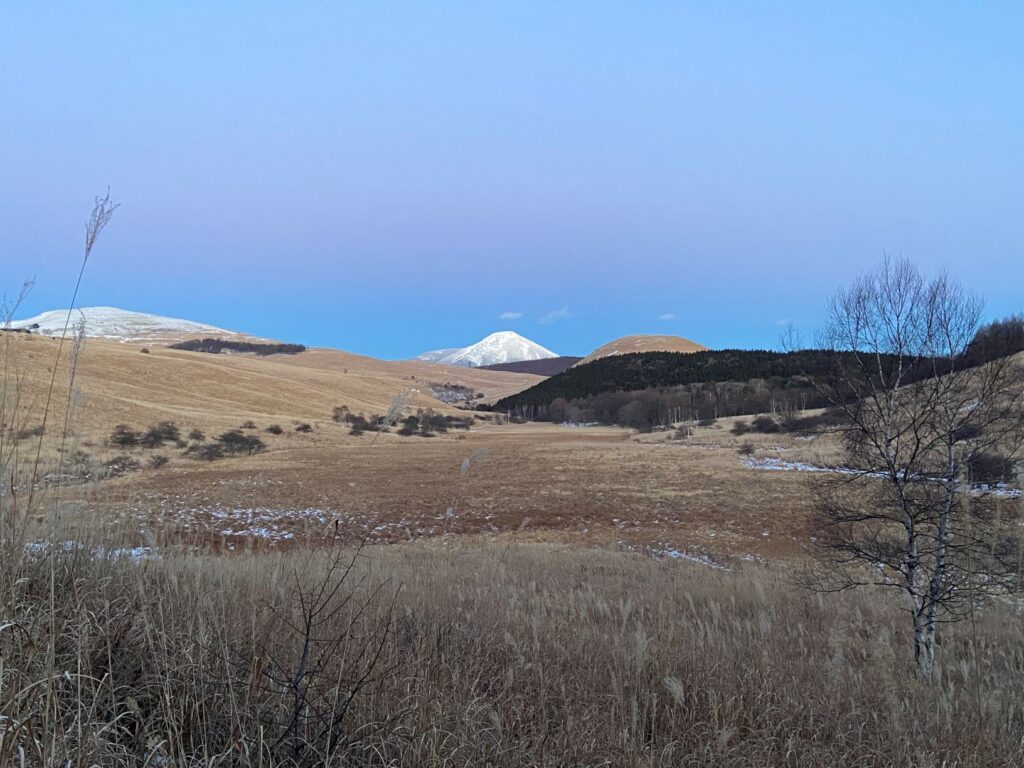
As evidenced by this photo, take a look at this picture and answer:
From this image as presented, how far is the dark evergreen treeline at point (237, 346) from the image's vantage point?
601 ft

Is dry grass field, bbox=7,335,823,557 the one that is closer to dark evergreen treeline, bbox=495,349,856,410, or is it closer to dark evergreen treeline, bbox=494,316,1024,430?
dark evergreen treeline, bbox=494,316,1024,430

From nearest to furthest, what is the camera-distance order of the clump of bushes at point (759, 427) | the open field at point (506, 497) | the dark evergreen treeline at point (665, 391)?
the open field at point (506, 497) < the clump of bushes at point (759, 427) < the dark evergreen treeline at point (665, 391)

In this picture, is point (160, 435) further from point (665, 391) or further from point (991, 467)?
point (665, 391)

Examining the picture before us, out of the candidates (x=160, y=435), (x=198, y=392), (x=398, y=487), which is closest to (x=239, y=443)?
(x=160, y=435)

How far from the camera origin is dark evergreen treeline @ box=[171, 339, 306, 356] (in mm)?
183250

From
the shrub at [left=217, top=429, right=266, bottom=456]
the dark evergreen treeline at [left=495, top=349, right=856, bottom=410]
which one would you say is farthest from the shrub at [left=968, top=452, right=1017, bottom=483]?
the dark evergreen treeline at [left=495, top=349, right=856, bottom=410]

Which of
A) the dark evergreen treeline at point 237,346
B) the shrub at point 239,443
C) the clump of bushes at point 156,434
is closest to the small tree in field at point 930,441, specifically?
the clump of bushes at point 156,434

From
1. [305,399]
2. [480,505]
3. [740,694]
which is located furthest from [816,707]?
[305,399]

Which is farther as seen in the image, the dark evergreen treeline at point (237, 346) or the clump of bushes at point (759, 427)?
the dark evergreen treeline at point (237, 346)

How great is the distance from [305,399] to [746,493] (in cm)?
6510

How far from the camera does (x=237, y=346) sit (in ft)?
625

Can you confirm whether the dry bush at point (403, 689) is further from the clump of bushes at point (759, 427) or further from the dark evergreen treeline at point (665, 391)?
the clump of bushes at point (759, 427)

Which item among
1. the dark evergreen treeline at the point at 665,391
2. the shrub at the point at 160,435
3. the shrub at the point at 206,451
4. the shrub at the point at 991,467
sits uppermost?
the dark evergreen treeline at the point at 665,391

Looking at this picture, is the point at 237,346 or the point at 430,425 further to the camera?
the point at 237,346
